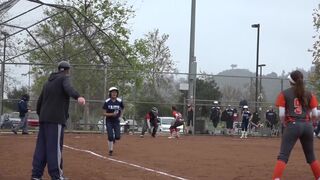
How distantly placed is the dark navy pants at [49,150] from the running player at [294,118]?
3.50 meters

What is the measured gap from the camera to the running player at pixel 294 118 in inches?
374

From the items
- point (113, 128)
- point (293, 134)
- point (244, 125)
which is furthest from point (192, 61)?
point (293, 134)

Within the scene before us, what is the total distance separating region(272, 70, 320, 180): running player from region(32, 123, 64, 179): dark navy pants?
11.5ft

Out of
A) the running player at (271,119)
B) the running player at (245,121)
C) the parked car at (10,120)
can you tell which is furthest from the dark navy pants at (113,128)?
the running player at (271,119)

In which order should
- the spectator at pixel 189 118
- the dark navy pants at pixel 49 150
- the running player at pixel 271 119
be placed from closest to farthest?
1. the dark navy pants at pixel 49 150
2. the spectator at pixel 189 118
3. the running player at pixel 271 119

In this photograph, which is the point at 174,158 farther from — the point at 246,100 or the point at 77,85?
the point at 246,100

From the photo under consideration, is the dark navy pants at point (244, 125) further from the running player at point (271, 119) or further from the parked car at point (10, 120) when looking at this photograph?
the parked car at point (10, 120)

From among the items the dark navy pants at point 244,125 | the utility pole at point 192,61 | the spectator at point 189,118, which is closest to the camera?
the dark navy pants at point 244,125

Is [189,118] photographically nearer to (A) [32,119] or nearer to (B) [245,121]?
(B) [245,121]

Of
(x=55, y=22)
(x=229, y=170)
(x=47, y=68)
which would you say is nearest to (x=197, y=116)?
(x=47, y=68)

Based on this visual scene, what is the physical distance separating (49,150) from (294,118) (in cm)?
398

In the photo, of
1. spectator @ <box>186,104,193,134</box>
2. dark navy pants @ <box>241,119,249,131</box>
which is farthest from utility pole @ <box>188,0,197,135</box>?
dark navy pants @ <box>241,119,249,131</box>

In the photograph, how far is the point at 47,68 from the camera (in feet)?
103

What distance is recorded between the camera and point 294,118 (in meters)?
9.52
